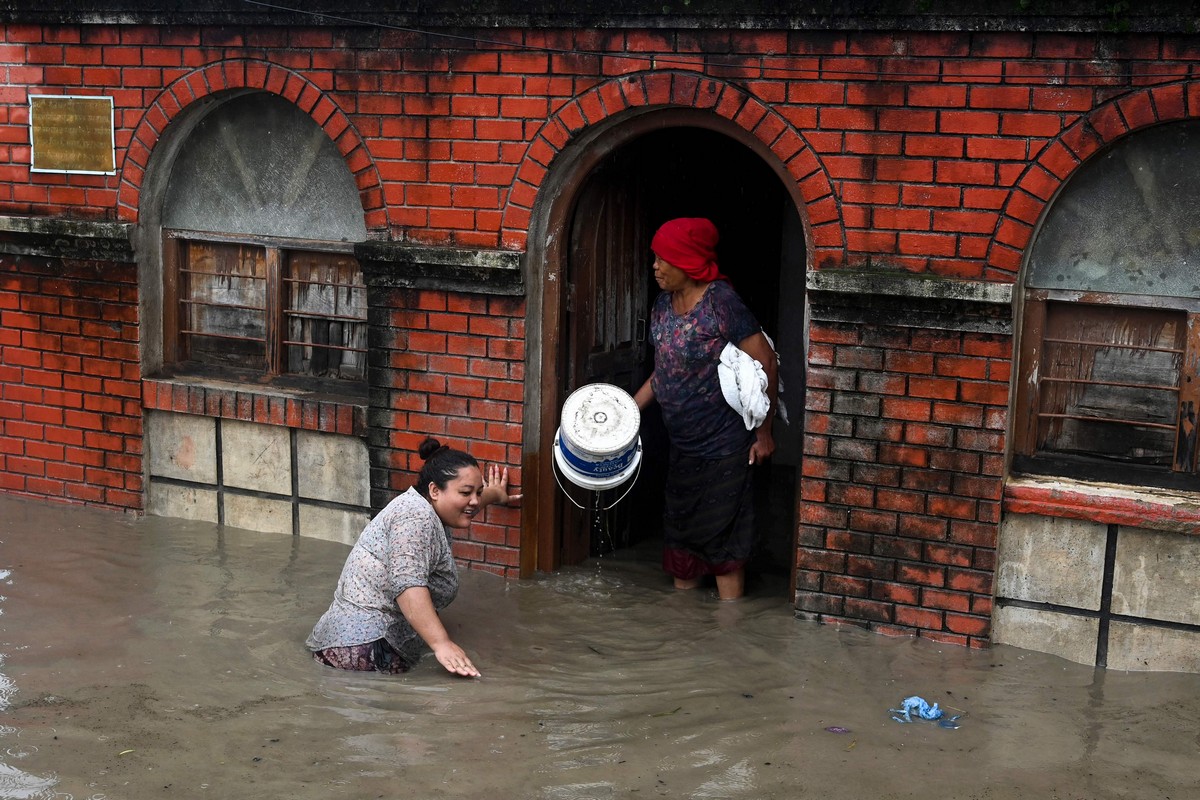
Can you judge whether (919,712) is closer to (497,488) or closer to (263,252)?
(497,488)

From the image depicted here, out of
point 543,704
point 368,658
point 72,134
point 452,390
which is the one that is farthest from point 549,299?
point 72,134

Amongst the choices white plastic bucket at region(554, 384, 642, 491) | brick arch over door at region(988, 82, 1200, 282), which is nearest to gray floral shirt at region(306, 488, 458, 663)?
white plastic bucket at region(554, 384, 642, 491)

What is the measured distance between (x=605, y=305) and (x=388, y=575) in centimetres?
222

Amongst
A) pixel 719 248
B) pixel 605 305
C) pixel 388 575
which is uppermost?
pixel 719 248

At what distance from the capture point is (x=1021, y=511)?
18.2 feet

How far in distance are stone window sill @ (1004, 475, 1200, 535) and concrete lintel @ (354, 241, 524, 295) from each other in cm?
248

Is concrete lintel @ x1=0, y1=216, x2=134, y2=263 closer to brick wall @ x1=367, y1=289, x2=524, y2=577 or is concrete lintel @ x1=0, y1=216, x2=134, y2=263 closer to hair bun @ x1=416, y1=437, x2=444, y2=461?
brick wall @ x1=367, y1=289, x2=524, y2=577

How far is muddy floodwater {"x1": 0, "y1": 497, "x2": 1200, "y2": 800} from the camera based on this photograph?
437 cm

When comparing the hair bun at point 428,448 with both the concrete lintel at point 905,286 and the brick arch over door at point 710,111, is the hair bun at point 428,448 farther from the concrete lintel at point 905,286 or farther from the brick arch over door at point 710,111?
the concrete lintel at point 905,286

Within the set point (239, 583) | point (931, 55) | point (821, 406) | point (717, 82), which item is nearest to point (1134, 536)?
point (821, 406)

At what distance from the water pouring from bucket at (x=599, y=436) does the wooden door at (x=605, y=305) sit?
59 cm

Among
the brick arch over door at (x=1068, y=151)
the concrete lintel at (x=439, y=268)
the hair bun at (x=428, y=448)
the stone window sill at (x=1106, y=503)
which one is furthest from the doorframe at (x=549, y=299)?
the stone window sill at (x=1106, y=503)

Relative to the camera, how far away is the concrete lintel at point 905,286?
5.35 m

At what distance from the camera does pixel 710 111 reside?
5824mm
